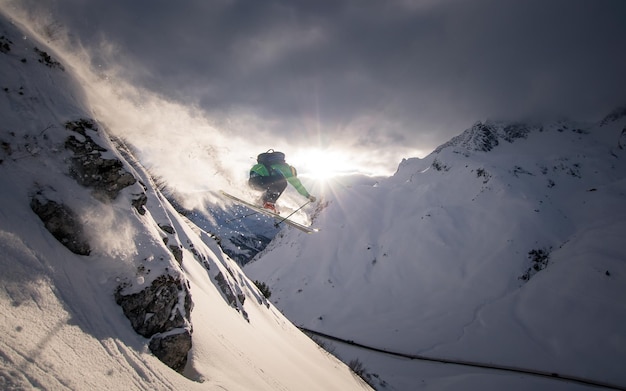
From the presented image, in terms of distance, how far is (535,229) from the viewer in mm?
31859

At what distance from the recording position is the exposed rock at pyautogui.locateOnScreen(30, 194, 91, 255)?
4.30 metres

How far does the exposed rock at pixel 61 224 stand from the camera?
4305mm

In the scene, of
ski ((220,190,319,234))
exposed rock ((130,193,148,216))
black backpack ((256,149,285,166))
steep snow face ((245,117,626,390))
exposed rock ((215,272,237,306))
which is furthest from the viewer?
steep snow face ((245,117,626,390))

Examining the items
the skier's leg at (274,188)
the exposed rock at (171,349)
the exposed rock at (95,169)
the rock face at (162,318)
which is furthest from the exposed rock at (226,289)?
the skier's leg at (274,188)

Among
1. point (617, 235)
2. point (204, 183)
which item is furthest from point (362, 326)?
point (617, 235)

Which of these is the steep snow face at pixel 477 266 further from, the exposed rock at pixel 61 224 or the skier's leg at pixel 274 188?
the exposed rock at pixel 61 224

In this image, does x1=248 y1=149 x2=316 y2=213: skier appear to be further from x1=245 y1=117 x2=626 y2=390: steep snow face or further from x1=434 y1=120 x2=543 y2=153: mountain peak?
x1=434 y1=120 x2=543 y2=153: mountain peak

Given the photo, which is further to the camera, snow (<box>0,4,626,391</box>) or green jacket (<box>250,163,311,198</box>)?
green jacket (<box>250,163,311,198</box>)

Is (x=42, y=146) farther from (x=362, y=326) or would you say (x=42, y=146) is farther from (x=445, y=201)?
(x=445, y=201)

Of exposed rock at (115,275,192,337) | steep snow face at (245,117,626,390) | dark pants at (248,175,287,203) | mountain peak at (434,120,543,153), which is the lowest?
exposed rock at (115,275,192,337)

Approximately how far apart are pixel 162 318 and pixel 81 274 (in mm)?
1349

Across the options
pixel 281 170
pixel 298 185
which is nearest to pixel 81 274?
pixel 281 170

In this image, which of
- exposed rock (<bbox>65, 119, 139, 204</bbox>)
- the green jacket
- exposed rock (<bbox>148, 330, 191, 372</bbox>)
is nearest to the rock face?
exposed rock (<bbox>148, 330, 191, 372</bbox>)

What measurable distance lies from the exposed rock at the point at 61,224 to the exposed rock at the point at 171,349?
6.02 ft
